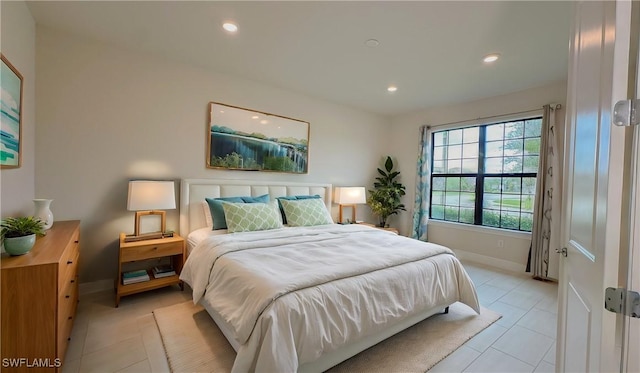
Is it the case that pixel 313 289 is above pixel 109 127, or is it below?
below

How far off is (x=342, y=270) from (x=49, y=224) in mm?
2302

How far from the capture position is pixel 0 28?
160 cm

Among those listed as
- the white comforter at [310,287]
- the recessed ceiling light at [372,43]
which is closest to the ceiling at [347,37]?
the recessed ceiling light at [372,43]

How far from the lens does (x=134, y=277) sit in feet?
8.35

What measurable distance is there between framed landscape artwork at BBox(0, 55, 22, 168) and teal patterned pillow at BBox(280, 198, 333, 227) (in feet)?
7.59

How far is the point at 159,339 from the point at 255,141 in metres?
2.41

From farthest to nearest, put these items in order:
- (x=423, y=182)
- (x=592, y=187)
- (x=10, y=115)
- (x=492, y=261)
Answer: (x=423, y=182)
(x=492, y=261)
(x=10, y=115)
(x=592, y=187)

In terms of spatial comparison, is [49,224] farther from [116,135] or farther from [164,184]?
[116,135]

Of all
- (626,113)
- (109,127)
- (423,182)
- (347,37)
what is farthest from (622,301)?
(423,182)

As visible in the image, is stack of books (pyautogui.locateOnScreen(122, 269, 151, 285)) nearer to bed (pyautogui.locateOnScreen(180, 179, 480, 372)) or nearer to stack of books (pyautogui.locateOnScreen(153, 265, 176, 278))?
stack of books (pyautogui.locateOnScreen(153, 265, 176, 278))

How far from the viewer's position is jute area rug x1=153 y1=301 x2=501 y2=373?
1.72 meters

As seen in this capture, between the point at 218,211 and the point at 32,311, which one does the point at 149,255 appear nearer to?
the point at 218,211

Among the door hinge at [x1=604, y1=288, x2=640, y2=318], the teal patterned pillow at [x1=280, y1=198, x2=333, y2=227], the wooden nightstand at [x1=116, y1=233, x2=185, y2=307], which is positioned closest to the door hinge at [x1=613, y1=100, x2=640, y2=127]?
the door hinge at [x1=604, y1=288, x2=640, y2=318]

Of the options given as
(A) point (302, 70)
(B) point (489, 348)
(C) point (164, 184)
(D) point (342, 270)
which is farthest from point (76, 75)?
(B) point (489, 348)
